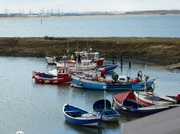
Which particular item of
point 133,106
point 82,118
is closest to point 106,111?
point 82,118

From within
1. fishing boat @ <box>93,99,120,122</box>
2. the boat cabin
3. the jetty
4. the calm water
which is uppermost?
the jetty

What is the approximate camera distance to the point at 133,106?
28.8 metres

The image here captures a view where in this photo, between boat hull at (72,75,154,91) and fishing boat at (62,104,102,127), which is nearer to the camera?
fishing boat at (62,104,102,127)

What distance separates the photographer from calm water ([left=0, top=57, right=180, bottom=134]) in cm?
2605

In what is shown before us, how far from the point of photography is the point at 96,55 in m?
49.8

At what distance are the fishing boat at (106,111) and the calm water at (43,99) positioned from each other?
1.24ft

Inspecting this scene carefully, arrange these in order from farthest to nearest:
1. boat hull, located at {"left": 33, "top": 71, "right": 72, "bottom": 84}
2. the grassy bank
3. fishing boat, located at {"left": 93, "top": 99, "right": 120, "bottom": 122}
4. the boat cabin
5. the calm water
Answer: the grassy bank → the boat cabin → boat hull, located at {"left": 33, "top": 71, "right": 72, "bottom": 84} → fishing boat, located at {"left": 93, "top": 99, "right": 120, "bottom": 122} → the calm water

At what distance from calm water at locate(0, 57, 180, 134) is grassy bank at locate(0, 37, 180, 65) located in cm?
383

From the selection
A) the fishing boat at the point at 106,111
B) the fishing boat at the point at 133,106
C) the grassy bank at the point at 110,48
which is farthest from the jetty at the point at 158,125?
the grassy bank at the point at 110,48

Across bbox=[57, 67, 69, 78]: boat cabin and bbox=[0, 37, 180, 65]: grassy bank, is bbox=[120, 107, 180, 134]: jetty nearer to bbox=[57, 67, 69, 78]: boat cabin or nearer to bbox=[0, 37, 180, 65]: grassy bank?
Result: bbox=[57, 67, 69, 78]: boat cabin

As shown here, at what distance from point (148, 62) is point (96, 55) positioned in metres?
6.70

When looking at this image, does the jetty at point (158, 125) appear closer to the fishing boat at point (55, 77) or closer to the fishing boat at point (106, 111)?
the fishing boat at point (106, 111)

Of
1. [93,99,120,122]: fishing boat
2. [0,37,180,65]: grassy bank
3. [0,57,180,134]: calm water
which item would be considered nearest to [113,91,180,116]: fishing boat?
[0,57,180,134]: calm water

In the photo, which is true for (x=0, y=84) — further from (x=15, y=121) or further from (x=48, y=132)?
(x=48, y=132)
